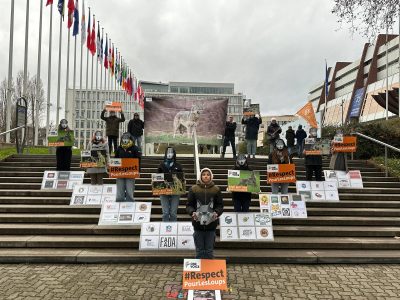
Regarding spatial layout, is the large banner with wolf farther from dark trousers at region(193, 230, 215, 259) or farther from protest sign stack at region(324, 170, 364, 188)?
dark trousers at region(193, 230, 215, 259)

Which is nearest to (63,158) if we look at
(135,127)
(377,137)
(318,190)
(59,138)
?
(59,138)

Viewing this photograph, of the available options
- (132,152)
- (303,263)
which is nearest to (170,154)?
(132,152)

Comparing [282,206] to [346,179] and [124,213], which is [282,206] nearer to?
[346,179]

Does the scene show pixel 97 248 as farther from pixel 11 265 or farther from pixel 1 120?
pixel 1 120

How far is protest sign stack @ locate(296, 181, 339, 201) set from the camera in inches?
378

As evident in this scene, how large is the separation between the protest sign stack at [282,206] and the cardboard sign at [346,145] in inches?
128

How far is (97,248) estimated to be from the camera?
717 cm

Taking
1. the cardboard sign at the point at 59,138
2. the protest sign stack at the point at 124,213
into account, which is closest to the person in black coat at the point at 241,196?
the protest sign stack at the point at 124,213

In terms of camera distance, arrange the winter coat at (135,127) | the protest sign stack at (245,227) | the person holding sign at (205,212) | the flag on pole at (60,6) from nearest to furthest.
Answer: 1. the person holding sign at (205,212)
2. the protest sign stack at (245,227)
3. the winter coat at (135,127)
4. the flag on pole at (60,6)

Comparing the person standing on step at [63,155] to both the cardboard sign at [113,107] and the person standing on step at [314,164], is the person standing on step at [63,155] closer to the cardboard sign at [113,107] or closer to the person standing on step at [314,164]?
the cardboard sign at [113,107]

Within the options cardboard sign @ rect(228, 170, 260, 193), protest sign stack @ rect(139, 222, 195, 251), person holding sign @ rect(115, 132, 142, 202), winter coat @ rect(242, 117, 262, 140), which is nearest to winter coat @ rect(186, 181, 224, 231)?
protest sign stack @ rect(139, 222, 195, 251)

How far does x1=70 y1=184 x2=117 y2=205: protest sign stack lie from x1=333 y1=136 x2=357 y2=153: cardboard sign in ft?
22.4

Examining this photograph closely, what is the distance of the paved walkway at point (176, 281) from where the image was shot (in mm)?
5094

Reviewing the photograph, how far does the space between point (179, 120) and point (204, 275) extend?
8.85 meters
